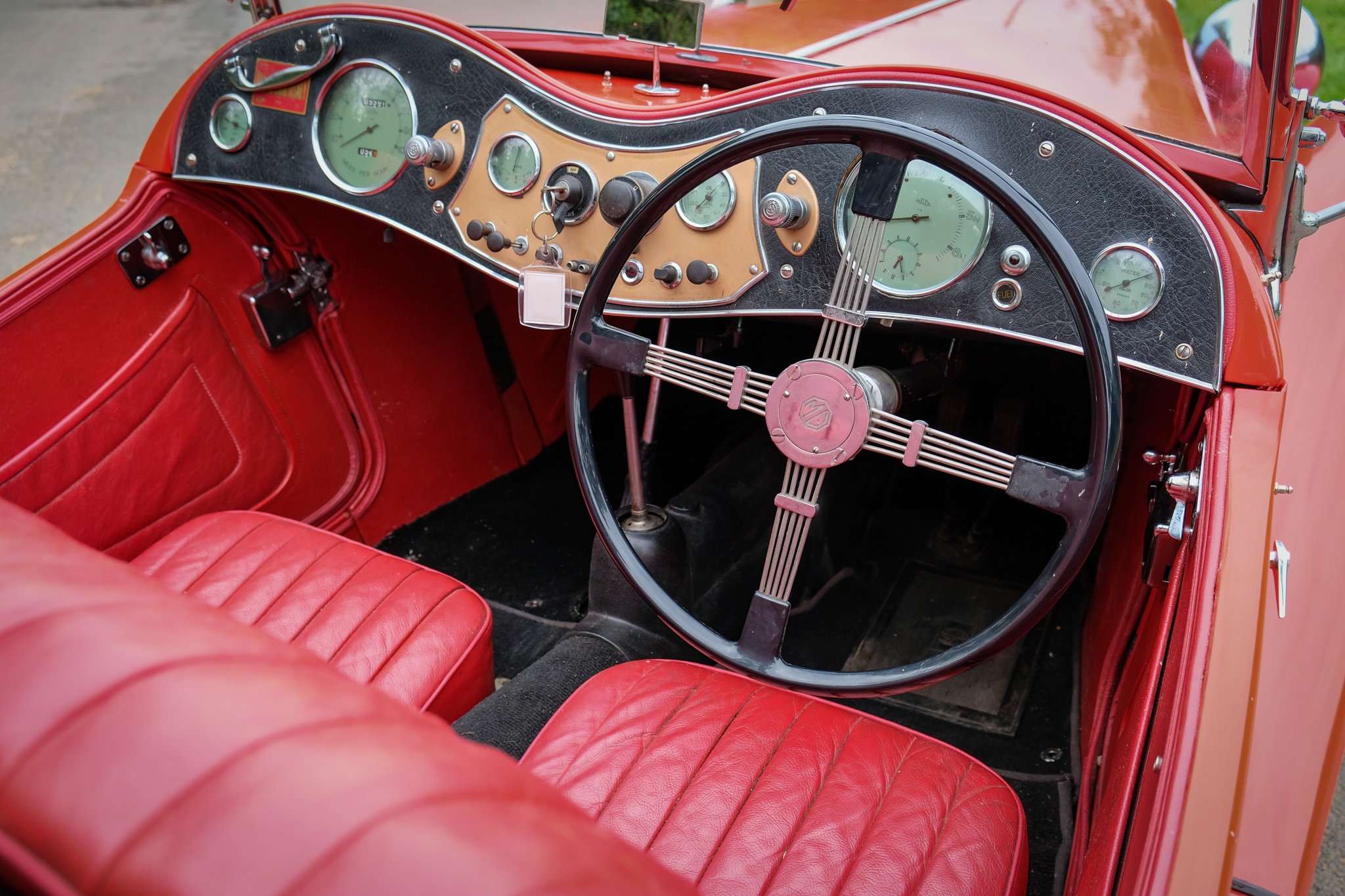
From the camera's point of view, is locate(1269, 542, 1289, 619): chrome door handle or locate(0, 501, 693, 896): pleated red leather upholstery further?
locate(1269, 542, 1289, 619): chrome door handle

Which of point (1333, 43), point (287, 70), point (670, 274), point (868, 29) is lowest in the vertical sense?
point (670, 274)

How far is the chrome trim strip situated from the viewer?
164cm

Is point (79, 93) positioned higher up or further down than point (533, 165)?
higher up

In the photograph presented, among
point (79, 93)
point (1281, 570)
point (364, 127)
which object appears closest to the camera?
point (1281, 570)

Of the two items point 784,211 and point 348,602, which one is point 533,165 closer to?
point 784,211

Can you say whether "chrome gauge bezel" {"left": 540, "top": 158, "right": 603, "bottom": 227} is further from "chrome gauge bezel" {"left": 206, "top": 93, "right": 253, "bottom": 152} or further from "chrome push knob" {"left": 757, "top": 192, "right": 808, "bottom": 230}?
"chrome gauge bezel" {"left": 206, "top": 93, "right": 253, "bottom": 152}

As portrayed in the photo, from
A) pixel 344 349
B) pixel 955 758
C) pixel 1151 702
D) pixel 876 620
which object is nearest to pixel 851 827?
pixel 955 758

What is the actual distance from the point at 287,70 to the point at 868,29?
0.98 m

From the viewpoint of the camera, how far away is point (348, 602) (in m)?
1.45

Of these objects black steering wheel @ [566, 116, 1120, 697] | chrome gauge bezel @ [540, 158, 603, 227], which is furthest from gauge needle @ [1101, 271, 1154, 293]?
chrome gauge bezel @ [540, 158, 603, 227]

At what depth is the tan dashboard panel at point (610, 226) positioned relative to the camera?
1.31 m

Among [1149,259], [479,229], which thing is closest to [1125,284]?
[1149,259]

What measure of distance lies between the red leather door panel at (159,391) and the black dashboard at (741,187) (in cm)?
19

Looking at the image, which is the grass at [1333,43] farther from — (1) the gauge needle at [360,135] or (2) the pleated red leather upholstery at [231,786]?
(2) the pleated red leather upholstery at [231,786]
